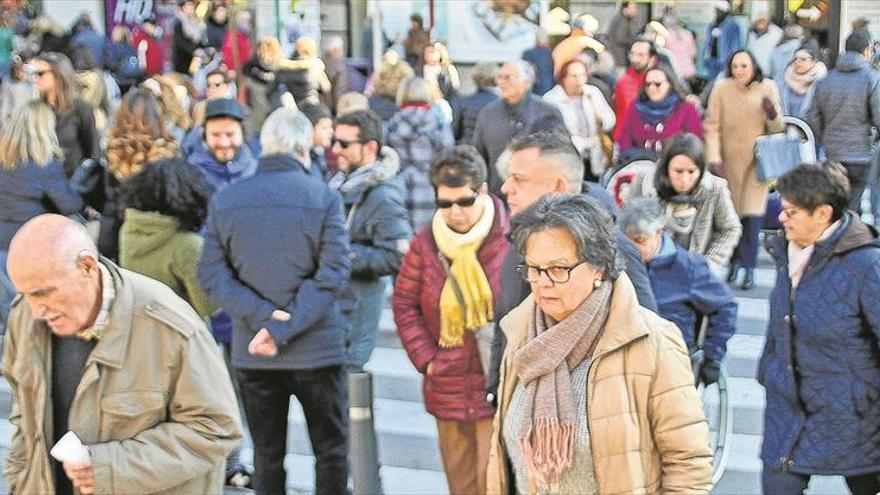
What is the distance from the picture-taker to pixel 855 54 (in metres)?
10.3

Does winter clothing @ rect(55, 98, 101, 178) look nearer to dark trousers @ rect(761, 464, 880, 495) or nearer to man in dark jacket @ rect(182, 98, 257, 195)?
man in dark jacket @ rect(182, 98, 257, 195)

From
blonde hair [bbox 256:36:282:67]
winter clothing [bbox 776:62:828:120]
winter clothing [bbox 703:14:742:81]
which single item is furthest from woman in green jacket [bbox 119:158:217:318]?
winter clothing [bbox 703:14:742:81]

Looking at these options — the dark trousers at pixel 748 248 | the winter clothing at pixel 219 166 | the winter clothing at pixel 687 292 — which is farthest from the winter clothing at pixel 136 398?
the dark trousers at pixel 748 248

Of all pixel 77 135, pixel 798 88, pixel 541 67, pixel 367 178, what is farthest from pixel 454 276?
pixel 541 67

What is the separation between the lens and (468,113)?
10.7 meters

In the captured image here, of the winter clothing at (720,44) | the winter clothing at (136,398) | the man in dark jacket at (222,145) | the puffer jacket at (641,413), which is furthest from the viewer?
the winter clothing at (720,44)

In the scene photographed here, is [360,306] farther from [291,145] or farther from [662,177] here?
[662,177]

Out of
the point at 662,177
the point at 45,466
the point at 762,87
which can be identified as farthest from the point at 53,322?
the point at 762,87

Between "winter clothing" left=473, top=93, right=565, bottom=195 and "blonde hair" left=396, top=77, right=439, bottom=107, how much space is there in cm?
49

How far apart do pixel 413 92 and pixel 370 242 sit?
3.11m

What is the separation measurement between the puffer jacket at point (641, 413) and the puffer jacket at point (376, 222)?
9.99ft

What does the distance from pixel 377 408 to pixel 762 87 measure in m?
3.64

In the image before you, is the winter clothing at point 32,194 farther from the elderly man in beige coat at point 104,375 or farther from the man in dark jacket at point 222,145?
the elderly man in beige coat at point 104,375

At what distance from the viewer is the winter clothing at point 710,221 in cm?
734
